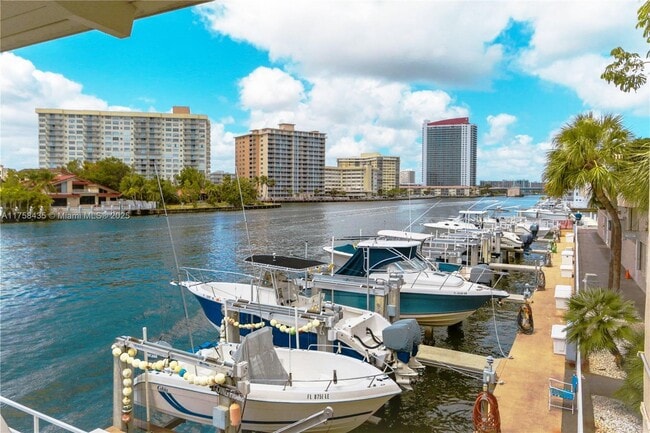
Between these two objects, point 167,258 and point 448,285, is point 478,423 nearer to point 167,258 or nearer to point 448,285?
point 448,285

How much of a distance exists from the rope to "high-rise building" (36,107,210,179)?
135 metres

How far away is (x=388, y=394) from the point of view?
7.86 meters

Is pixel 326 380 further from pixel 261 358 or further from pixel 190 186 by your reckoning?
pixel 190 186

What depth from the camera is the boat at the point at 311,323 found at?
30.7 feet

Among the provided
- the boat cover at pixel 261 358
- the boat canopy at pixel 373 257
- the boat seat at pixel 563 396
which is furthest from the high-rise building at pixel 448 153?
the boat cover at pixel 261 358

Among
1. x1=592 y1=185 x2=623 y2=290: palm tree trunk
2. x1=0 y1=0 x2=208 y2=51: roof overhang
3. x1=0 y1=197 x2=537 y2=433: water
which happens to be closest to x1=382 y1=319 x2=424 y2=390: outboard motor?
x1=0 y1=197 x2=537 y2=433: water

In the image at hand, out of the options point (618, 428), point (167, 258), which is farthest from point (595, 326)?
point (167, 258)

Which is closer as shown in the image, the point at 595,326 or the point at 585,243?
the point at 595,326

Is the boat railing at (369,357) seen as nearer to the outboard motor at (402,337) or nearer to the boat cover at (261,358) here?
the outboard motor at (402,337)

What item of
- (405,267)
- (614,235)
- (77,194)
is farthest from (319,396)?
(77,194)

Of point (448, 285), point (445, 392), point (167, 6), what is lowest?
point (445, 392)

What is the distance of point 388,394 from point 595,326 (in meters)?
3.86

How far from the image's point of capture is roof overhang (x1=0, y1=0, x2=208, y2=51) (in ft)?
6.50

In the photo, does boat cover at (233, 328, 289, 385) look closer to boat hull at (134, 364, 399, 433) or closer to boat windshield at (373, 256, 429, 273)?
boat hull at (134, 364, 399, 433)
